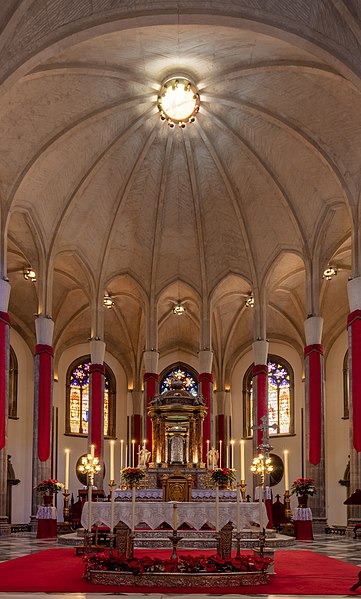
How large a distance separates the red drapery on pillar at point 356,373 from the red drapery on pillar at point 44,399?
970 centimetres

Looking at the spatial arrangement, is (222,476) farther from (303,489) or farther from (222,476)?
(303,489)

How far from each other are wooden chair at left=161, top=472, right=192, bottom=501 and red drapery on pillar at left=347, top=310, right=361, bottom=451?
4677 mm

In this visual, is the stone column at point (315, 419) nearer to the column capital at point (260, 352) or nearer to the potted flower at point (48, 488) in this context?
the column capital at point (260, 352)

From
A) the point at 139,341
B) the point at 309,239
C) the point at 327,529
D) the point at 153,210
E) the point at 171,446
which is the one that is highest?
the point at 153,210

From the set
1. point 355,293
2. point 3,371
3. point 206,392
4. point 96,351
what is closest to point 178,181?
point 96,351

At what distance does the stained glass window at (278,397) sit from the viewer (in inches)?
1358

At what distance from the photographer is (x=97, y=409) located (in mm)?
27469

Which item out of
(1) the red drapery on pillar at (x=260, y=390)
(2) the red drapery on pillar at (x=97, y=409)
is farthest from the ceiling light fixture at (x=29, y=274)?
(1) the red drapery on pillar at (x=260, y=390)

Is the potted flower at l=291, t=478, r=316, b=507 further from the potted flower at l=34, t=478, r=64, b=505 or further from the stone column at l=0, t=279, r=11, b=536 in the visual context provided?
the stone column at l=0, t=279, r=11, b=536

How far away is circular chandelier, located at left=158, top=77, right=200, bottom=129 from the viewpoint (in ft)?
75.3

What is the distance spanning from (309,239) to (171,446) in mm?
8757

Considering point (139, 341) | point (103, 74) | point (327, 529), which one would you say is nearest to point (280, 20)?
point (103, 74)

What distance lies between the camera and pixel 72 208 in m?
26.6

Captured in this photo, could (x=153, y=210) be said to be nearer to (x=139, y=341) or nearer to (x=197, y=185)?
(x=197, y=185)
